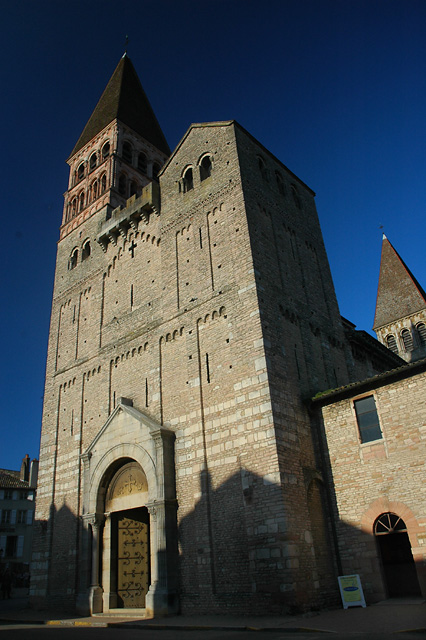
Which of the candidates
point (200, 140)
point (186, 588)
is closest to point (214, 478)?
point (186, 588)

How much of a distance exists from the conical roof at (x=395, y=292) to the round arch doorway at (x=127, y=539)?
2967cm

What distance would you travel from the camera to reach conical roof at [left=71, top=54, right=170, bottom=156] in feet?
94.5

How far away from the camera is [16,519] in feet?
138

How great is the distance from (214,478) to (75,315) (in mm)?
12212

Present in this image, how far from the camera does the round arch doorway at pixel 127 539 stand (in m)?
15.2

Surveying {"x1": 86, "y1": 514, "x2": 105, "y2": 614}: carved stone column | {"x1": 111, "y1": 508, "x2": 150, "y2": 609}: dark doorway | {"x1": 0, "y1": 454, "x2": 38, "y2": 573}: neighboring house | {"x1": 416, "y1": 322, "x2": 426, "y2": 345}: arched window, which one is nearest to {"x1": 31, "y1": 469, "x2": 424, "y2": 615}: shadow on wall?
{"x1": 111, "y1": 508, "x2": 150, "y2": 609}: dark doorway

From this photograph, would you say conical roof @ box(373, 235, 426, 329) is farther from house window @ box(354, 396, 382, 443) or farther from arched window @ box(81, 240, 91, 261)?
house window @ box(354, 396, 382, 443)

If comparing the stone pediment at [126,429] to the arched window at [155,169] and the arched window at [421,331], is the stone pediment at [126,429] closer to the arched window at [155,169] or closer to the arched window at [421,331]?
the arched window at [155,169]

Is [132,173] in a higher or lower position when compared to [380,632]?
higher

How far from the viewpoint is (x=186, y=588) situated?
13203 mm

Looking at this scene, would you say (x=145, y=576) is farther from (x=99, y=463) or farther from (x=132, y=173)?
(x=132, y=173)

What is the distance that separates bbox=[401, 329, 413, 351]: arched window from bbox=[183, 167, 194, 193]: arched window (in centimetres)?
2557

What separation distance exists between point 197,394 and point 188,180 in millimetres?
9837

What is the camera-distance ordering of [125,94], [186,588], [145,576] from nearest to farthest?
[186,588]
[145,576]
[125,94]
